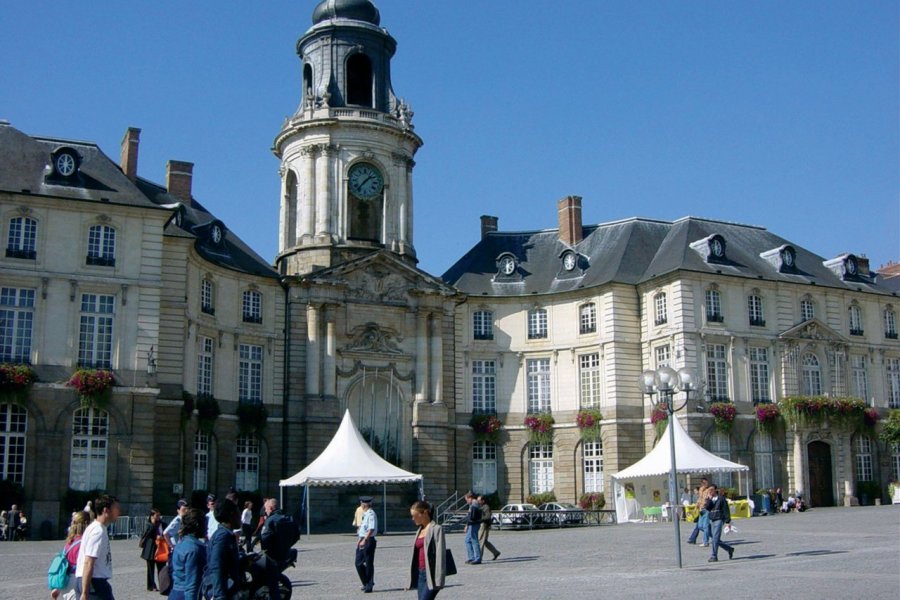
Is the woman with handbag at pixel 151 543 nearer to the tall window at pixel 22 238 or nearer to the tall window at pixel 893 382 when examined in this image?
the tall window at pixel 22 238

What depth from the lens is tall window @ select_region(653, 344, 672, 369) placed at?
43625 mm

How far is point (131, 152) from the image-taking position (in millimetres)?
41688

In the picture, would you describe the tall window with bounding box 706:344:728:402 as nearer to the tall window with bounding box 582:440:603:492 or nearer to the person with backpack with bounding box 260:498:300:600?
the tall window with bounding box 582:440:603:492

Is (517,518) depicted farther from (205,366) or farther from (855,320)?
(855,320)

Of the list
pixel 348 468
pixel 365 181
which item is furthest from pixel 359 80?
pixel 348 468

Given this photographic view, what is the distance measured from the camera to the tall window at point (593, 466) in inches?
1753

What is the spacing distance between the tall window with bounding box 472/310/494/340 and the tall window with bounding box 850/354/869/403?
50.2 feet

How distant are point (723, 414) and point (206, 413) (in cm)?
1948

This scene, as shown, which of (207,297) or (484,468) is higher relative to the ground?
(207,297)

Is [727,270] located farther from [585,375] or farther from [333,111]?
[333,111]

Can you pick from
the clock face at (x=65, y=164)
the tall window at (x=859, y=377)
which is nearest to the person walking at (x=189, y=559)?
the clock face at (x=65, y=164)

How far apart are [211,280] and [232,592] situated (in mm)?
32109

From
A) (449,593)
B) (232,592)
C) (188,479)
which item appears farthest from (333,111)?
(232,592)

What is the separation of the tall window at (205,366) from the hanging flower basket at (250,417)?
1.40 metres
